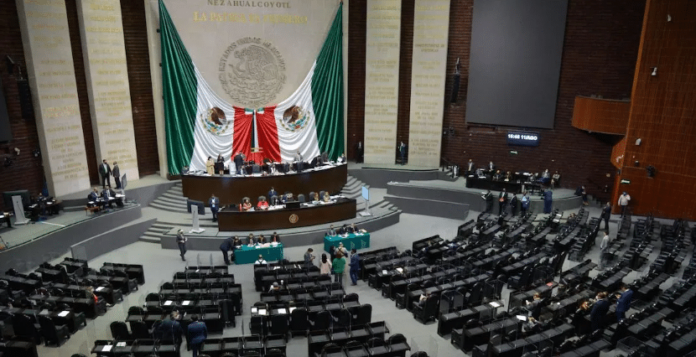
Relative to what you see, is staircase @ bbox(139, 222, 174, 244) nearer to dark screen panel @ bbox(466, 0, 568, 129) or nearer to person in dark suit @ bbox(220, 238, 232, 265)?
person in dark suit @ bbox(220, 238, 232, 265)

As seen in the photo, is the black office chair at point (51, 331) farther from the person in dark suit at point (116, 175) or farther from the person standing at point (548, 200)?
the person standing at point (548, 200)

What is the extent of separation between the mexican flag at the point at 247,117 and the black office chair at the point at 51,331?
11964 millimetres

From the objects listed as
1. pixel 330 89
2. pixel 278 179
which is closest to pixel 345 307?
pixel 278 179

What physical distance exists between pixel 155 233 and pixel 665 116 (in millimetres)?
20277

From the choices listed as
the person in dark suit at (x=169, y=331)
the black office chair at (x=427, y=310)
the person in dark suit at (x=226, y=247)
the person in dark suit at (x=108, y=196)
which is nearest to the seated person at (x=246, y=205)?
the person in dark suit at (x=226, y=247)

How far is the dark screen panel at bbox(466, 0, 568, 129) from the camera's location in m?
23.4

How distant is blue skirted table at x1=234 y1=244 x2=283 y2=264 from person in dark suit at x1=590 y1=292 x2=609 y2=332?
10085 mm

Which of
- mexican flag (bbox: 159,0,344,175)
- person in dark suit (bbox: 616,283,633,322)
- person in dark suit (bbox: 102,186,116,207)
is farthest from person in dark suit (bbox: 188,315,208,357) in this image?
mexican flag (bbox: 159,0,344,175)

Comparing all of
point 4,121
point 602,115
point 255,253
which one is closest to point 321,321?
point 255,253

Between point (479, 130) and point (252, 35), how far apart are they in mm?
12355

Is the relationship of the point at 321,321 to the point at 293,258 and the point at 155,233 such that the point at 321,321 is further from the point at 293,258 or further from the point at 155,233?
the point at 155,233

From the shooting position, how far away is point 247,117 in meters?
23.9

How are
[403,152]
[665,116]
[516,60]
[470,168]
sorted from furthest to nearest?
[403,152] → [470,168] → [516,60] → [665,116]

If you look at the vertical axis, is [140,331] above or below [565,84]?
below
